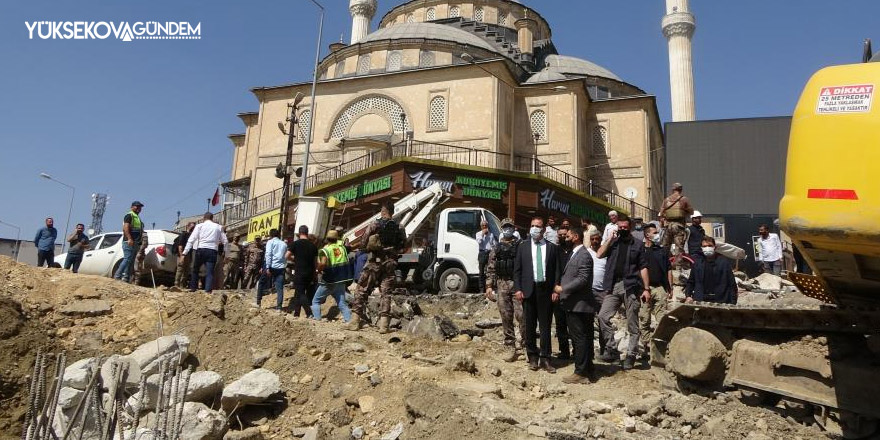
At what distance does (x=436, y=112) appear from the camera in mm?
28562

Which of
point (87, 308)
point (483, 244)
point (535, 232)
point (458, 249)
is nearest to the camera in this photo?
point (535, 232)

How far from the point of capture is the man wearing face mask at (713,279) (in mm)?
7691

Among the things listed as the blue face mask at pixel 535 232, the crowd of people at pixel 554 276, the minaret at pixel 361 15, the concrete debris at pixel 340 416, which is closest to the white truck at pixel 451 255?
the crowd of people at pixel 554 276

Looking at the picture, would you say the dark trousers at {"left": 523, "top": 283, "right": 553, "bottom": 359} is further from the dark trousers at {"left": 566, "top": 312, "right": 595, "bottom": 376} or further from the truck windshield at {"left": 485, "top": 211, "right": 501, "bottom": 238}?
the truck windshield at {"left": 485, "top": 211, "right": 501, "bottom": 238}

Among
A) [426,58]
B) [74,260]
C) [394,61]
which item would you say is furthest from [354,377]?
[394,61]

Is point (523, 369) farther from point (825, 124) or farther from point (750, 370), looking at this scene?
point (825, 124)

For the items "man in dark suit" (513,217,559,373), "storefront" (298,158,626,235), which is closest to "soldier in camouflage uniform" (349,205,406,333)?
"man in dark suit" (513,217,559,373)

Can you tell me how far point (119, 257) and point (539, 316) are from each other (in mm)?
11005

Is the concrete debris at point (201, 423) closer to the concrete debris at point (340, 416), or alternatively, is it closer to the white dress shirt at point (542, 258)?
Answer: the concrete debris at point (340, 416)

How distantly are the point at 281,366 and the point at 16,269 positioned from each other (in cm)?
513

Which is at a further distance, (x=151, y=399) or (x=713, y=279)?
(x=713, y=279)

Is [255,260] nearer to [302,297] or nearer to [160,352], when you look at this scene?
[302,297]

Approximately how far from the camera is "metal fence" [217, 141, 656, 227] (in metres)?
26.3

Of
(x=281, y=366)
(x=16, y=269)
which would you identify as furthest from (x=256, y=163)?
(x=281, y=366)
